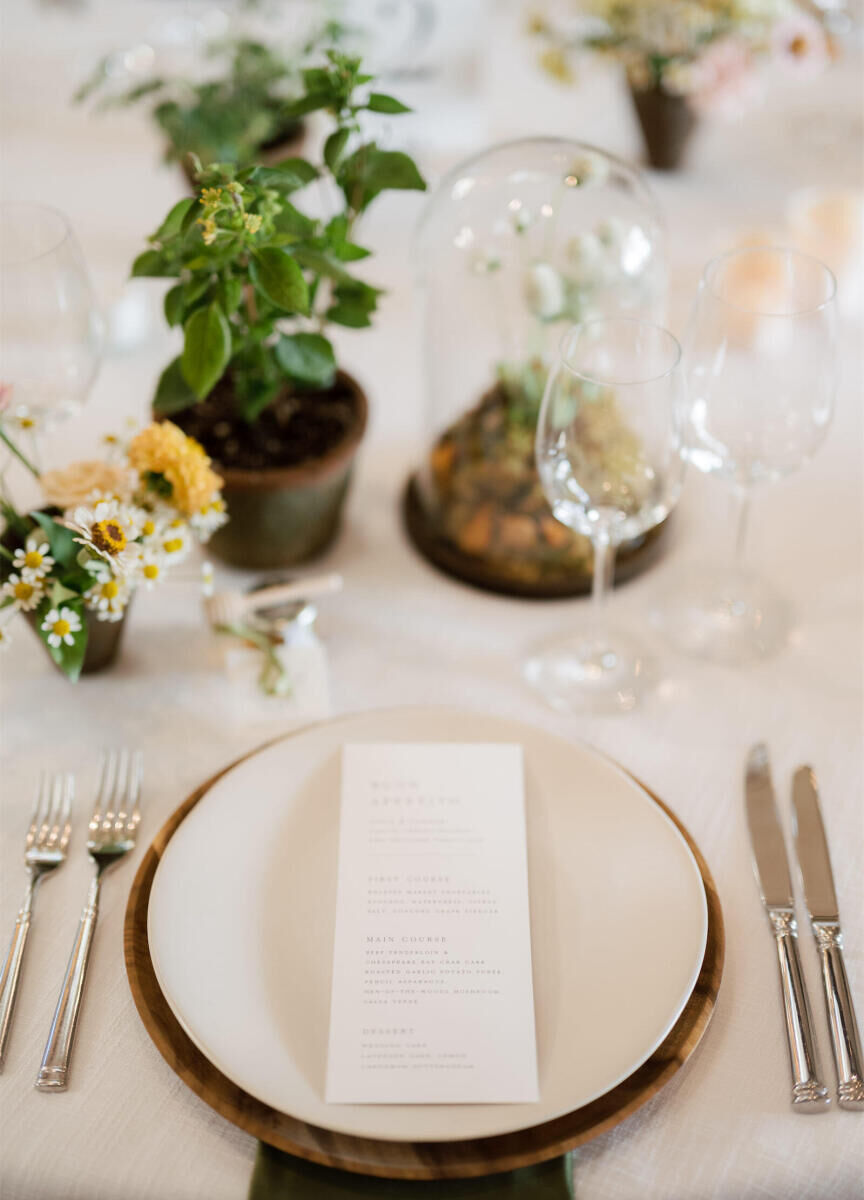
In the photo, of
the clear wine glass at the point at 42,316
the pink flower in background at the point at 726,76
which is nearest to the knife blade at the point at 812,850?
the clear wine glass at the point at 42,316

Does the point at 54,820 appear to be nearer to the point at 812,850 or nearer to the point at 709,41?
the point at 812,850

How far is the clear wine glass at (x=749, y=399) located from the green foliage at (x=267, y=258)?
1.02 feet

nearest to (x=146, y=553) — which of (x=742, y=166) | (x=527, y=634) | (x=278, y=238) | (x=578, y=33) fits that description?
(x=278, y=238)

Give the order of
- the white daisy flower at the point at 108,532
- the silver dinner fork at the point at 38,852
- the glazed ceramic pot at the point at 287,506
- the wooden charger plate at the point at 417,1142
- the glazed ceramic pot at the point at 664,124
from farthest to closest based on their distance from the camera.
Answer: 1. the glazed ceramic pot at the point at 664,124
2. the glazed ceramic pot at the point at 287,506
3. the white daisy flower at the point at 108,532
4. the silver dinner fork at the point at 38,852
5. the wooden charger plate at the point at 417,1142

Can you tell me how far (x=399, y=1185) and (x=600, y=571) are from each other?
0.55m

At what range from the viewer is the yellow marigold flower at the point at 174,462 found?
92 cm

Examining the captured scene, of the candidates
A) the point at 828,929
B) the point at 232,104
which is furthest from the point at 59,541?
the point at 232,104

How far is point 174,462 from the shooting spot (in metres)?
0.92

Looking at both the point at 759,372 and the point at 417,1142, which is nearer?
the point at 417,1142

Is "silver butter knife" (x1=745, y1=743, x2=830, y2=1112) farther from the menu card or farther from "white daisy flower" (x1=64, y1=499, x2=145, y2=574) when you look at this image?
"white daisy flower" (x1=64, y1=499, x2=145, y2=574)

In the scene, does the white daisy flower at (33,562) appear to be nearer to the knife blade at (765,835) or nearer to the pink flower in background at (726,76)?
the knife blade at (765,835)

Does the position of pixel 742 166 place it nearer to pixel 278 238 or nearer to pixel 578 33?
pixel 578 33

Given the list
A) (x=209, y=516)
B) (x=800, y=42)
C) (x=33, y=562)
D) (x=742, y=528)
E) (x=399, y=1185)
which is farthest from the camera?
(x=800, y=42)

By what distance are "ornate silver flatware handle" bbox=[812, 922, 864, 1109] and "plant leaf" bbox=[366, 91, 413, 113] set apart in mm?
764
